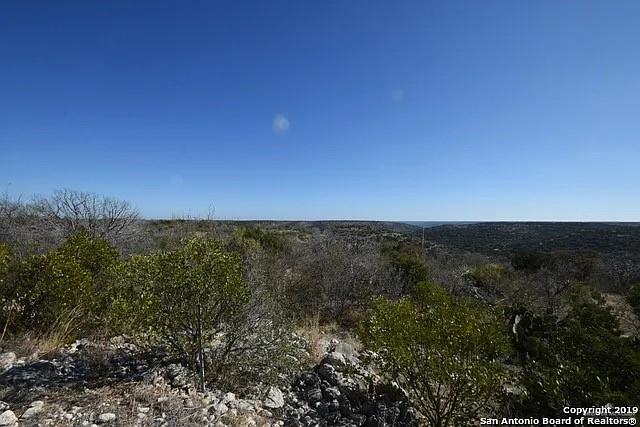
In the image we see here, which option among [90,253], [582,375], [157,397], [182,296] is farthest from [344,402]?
[90,253]

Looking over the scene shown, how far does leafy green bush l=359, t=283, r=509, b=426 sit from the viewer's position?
3.47 metres

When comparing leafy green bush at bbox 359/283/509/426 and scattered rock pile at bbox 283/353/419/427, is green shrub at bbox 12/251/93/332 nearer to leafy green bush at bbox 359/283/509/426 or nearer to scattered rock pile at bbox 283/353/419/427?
scattered rock pile at bbox 283/353/419/427

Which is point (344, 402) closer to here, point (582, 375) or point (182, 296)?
point (182, 296)

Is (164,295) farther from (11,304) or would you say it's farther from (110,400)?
(11,304)

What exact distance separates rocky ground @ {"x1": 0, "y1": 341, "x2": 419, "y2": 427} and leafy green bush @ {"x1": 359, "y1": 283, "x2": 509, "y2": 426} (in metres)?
0.54

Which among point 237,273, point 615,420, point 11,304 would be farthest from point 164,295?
point 615,420

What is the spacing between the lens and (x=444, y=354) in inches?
141

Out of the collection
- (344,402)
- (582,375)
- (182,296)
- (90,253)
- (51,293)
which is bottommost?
(344,402)

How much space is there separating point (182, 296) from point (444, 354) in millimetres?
2867

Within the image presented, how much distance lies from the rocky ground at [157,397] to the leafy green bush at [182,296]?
1.32 ft

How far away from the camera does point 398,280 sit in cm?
1088

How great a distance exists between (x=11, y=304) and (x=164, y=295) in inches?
91.1

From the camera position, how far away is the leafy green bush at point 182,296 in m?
3.72

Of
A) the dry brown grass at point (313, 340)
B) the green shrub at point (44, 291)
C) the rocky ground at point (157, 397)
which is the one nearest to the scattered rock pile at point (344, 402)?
the rocky ground at point (157, 397)
